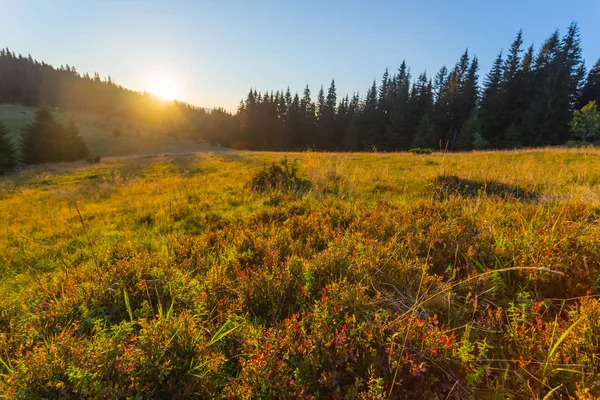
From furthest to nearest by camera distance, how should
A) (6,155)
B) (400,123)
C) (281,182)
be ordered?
(400,123) → (6,155) → (281,182)

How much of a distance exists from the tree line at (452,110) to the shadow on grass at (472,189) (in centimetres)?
4208

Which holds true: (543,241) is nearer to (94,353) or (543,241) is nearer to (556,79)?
(94,353)

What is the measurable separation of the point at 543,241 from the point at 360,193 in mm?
3875

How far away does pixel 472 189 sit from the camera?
618 centimetres

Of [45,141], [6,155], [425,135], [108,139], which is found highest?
[425,135]

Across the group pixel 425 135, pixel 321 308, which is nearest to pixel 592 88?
pixel 425 135

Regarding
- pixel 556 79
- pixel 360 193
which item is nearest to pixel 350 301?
pixel 360 193

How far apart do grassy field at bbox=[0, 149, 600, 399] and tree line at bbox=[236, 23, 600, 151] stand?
46.2m

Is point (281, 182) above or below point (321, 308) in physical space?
above

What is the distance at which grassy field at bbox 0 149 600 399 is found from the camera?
167cm

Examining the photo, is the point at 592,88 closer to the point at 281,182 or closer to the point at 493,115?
the point at 493,115

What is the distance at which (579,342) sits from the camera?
5.78 ft

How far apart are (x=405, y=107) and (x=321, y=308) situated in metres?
64.8

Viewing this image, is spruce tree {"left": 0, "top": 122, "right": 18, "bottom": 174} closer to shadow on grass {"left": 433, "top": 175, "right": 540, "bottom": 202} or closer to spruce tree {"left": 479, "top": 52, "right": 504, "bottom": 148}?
shadow on grass {"left": 433, "top": 175, "right": 540, "bottom": 202}
